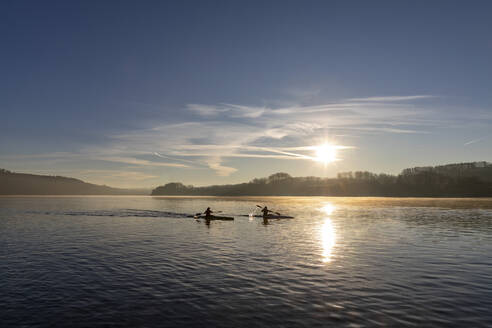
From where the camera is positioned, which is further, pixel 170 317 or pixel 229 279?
pixel 229 279

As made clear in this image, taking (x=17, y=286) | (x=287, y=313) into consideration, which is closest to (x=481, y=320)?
(x=287, y=313)

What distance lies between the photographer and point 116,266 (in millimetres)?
24969

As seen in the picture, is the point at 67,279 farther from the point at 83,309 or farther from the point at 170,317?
the point at 170,317

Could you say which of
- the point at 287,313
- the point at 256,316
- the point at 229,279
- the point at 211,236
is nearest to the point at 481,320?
the point at 287,313

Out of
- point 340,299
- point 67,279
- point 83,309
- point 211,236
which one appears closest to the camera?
point 83,309

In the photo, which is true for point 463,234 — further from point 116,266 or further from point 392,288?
point 116,266

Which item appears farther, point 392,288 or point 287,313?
point 392,288

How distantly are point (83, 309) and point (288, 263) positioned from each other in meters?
15.3

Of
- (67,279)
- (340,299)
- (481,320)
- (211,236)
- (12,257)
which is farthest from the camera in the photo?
(211,236)

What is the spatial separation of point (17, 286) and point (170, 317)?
11.2 m

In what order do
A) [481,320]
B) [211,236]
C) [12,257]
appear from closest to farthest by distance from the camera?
[481,320] → [12,257] → [211,236]

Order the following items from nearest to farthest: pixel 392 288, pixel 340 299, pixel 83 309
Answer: pixel 83 309
pixel 340 299
pixel 392 288

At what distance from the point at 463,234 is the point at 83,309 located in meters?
47.5

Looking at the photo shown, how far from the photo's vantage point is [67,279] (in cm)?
2114
